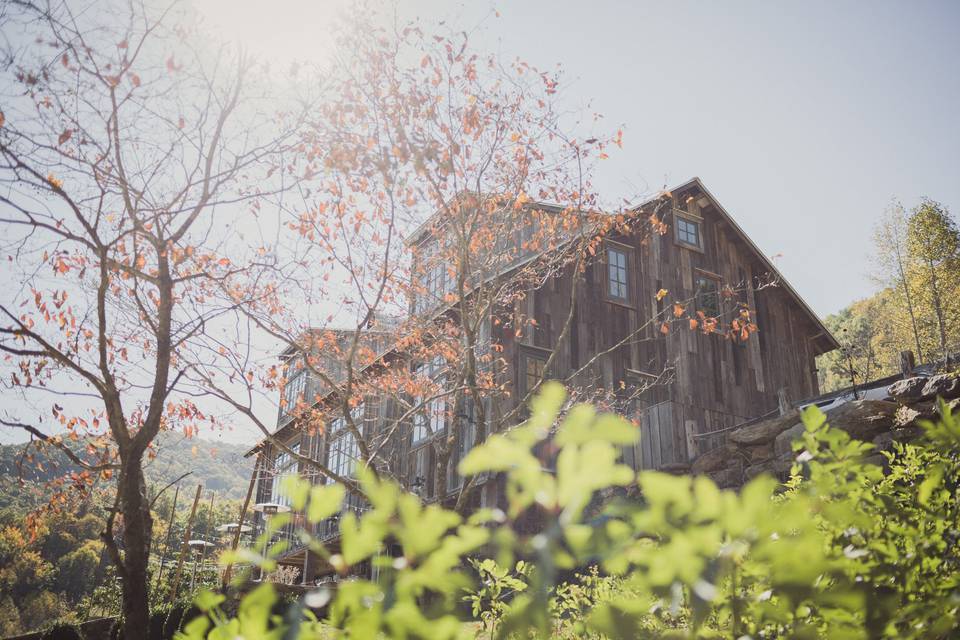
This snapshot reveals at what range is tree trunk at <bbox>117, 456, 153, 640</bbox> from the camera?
5926 millimetres

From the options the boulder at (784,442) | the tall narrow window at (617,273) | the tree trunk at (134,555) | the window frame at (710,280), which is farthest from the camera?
the window frame at (710,280)

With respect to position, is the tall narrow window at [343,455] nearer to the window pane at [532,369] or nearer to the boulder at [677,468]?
the window pane at [532,369]

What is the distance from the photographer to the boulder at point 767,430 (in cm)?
1174

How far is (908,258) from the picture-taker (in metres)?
32.8

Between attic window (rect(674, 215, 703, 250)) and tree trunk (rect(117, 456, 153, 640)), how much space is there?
15.7 metres

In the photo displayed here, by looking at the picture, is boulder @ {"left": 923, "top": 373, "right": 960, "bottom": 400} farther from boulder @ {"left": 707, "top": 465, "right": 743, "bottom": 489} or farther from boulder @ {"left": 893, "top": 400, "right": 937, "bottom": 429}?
boulder @ {"left": 707, "top": 465, "right": 743, "bottom": 489}

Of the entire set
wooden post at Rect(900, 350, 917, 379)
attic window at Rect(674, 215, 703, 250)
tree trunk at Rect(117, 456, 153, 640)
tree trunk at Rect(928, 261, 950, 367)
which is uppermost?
tree trunk at Rect(928, 261, 950, 367)

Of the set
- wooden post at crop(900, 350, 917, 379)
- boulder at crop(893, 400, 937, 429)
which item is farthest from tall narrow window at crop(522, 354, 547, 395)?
wooden post at crop(900, 350, 917, 379)

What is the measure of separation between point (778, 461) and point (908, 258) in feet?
88.2

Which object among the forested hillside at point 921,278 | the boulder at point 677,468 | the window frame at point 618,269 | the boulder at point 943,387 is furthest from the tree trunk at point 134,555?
the forested hillside at point 921,278

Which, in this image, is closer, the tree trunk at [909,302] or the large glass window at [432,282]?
the large glass window at [432,282]

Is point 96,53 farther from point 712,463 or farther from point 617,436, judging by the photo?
point 712,463

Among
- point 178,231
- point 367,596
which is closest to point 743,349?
point 178,231

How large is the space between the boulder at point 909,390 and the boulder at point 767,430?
60.2 inches
